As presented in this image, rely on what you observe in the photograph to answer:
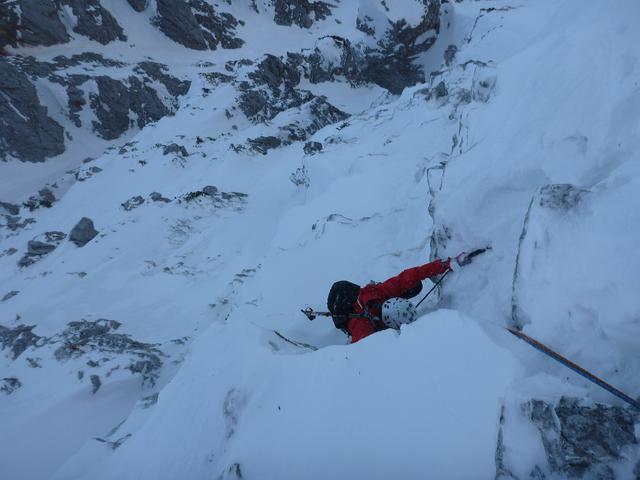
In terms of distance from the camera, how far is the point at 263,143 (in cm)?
1703

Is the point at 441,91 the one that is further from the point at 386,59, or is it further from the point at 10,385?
the point at 386,59

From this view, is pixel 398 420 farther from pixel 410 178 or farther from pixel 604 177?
pixel 410 178

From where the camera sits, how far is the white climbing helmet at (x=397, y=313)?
441cm

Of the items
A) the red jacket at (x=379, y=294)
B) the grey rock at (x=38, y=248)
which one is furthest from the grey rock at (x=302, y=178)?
the grey rock at (x=38, y=248)

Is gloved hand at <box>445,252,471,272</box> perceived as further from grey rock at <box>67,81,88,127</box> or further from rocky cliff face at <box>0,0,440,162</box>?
grey rock at <box>67,81,88,127</box>

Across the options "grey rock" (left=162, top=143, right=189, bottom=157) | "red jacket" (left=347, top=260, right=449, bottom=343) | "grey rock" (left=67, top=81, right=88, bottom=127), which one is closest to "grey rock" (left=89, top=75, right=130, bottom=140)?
"grey rock" (left=67, top=81, right=88, bottom=127)

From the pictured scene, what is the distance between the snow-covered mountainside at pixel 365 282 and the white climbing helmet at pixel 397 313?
352 millimetres

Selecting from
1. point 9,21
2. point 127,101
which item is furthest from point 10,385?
point 9,21

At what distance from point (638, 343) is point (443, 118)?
884 centimetres

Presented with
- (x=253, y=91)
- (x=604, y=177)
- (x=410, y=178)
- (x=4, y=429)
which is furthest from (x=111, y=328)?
(x=253, y=91)

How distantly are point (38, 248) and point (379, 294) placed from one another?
49.7 feet

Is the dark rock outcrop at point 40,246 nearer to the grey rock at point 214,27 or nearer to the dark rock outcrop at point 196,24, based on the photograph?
the dark rock outcrop at point 196,24

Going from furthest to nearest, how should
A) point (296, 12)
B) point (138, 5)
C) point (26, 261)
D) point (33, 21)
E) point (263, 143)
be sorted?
point (296, 12)
point (138, 5)
point (33, 21)
point (263, 143)
point (26, 261)

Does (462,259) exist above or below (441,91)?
below
